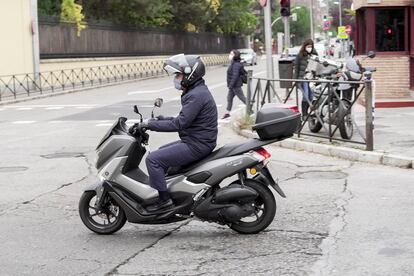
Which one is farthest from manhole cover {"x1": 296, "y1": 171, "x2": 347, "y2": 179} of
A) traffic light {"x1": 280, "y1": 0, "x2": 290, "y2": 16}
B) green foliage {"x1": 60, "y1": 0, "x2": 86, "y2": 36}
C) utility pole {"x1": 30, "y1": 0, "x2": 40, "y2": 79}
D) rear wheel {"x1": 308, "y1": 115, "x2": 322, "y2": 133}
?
green foliage {"x1": 60, "y1": 0, "x2": 86, "y2": 36}

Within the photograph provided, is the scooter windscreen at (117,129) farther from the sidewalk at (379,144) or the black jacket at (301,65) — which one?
the black jacket at (301,65)

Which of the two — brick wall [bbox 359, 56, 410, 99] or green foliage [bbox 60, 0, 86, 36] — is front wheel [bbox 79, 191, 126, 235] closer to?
brick wall [bbox 359, 56, 410, 99]

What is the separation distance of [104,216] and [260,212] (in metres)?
1.52

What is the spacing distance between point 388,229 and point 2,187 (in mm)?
5290

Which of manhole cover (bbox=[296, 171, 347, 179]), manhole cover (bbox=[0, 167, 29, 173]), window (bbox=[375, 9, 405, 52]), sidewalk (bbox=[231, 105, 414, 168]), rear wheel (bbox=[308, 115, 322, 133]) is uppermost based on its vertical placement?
window (bbox=[375, 9, 405, 52])

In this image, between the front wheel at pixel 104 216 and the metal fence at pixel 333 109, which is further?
the metal fence at pixel 333 109

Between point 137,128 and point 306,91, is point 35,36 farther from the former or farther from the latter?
point 137,128

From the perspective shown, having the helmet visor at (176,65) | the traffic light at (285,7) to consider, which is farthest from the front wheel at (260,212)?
the traffic light at (285,7)

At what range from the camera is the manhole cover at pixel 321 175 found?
888cm

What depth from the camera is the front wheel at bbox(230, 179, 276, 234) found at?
5977mm

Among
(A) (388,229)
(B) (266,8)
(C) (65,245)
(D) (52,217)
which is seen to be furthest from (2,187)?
(B) (266,8)

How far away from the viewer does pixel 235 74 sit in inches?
648

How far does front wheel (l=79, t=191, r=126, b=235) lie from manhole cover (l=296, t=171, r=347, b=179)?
3.50m

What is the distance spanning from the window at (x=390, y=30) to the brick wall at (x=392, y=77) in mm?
453
